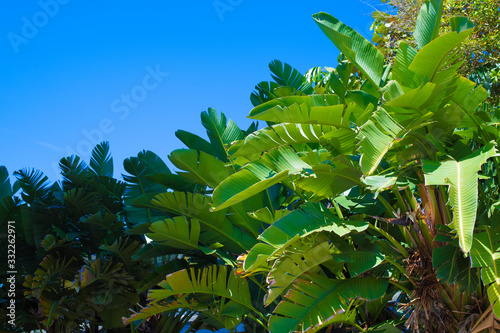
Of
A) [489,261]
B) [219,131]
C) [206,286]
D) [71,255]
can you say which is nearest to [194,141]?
[219,131]

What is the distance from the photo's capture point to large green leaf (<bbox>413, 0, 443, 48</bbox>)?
3.92m

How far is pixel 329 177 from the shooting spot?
12.2 ft

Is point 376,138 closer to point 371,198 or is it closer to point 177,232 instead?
point 371,198

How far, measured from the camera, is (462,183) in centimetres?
291

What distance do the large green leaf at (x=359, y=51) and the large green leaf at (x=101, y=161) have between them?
4.35m

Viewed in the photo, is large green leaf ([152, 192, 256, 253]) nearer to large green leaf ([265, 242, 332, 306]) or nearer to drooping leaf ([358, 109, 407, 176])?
large green leaf ([265, 242, 332, 306])

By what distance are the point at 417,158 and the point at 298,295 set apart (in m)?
1.64

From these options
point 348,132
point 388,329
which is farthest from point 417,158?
point 388,329

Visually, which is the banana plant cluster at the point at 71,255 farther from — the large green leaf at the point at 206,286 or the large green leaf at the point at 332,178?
the large green leaf at the point at 332,178

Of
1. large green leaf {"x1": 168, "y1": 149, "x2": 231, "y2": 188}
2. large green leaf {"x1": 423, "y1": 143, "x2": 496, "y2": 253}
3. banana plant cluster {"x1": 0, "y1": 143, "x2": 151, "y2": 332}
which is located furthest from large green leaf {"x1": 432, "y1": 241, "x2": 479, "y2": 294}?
banana plant cluster {"x1": 0, "y1": 143, "x2": 151, "y2": 332}

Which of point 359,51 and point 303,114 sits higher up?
point 359,51

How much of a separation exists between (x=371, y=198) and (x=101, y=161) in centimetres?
459

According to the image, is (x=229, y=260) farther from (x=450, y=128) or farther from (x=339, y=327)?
(x=450, y=128)

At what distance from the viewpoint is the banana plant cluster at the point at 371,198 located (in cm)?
332
